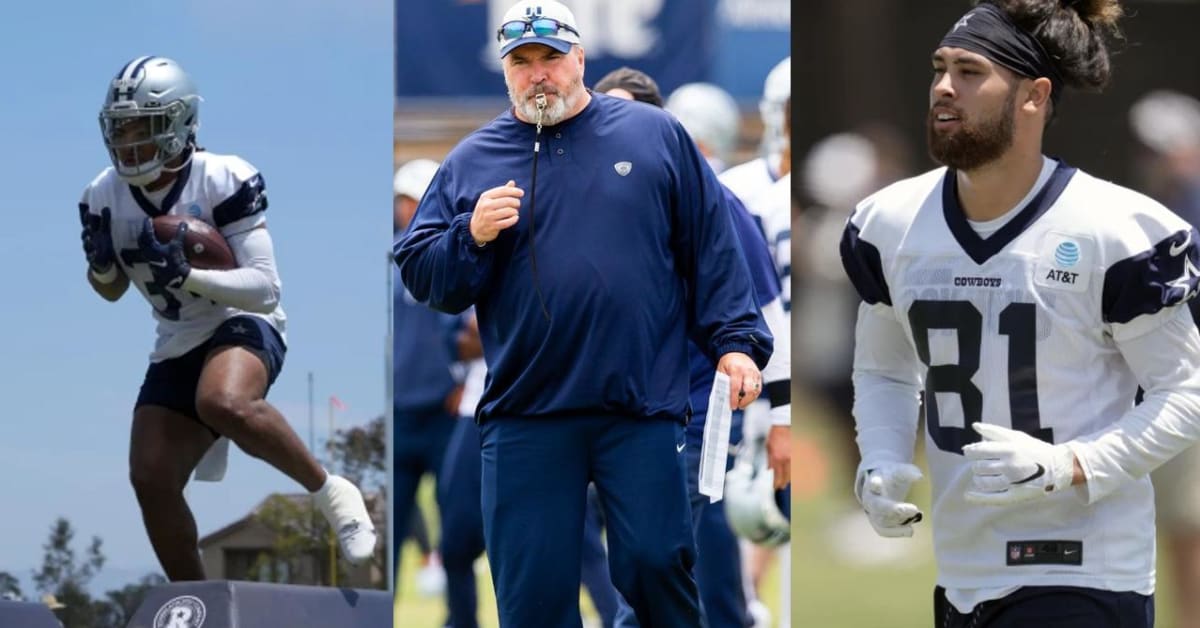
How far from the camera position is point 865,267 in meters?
3.48

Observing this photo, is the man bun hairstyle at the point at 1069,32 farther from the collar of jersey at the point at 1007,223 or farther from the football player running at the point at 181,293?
the football player running at the point at 181,293

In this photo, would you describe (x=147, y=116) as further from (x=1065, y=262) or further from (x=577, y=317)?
(x=1065, y=262)

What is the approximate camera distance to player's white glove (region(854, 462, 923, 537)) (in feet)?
10.7

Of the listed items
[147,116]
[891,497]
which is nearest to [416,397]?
[147,116]

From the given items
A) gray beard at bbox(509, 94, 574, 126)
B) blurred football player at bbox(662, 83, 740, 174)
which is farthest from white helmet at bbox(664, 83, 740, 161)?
gray beard at bbox(509, 94, 574, 126)

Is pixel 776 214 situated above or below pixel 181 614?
above

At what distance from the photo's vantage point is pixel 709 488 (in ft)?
11.5

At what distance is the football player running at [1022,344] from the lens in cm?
311

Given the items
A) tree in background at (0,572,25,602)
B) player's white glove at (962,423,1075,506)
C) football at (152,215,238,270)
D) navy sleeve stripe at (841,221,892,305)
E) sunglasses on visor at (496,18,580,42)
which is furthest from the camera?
tree in background at (0,572,25,602)

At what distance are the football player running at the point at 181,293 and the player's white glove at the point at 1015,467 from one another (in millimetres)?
3090

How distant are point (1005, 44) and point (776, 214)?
2.48 meters

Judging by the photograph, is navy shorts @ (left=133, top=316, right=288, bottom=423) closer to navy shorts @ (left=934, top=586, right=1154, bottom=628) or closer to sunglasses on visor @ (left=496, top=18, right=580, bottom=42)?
sunglasses on visor @ (left=496, top=18, right=580, bottom=42)

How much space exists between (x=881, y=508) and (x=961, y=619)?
9.6 inches

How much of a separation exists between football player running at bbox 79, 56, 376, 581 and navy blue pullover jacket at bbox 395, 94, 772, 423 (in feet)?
6.99
